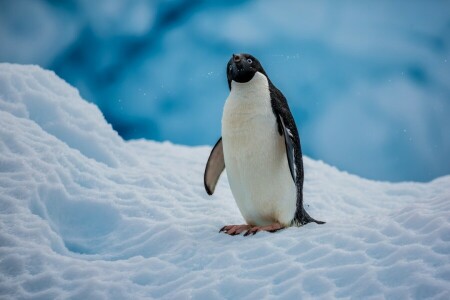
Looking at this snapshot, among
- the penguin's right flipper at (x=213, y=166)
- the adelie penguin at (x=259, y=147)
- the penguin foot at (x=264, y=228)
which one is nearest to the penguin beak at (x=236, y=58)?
the adelie penguin at (x=259, y=147)

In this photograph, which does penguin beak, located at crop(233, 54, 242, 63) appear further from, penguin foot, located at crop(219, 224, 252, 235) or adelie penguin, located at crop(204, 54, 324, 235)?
penguin foot, located at crop(219, 224, 252, 235)

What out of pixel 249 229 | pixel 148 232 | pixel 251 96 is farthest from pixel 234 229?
pixel 251 96

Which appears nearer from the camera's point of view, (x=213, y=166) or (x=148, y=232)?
(x=148, y=232)

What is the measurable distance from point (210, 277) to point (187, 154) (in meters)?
4.17

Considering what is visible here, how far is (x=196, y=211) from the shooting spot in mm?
4488

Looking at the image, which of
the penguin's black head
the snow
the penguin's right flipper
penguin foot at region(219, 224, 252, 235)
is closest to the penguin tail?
the snow

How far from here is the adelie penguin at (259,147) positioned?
11.7 ft

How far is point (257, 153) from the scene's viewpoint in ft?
11.8

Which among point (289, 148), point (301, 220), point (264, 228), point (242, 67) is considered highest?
point (242, 67)

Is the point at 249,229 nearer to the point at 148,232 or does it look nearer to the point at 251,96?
the point at 148,232

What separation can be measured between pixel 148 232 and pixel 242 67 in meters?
1.46

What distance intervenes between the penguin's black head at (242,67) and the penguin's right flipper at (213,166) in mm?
760

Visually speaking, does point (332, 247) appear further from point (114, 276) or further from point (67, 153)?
point (67, 153)

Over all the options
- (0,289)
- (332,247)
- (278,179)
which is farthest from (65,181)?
(332,247)
